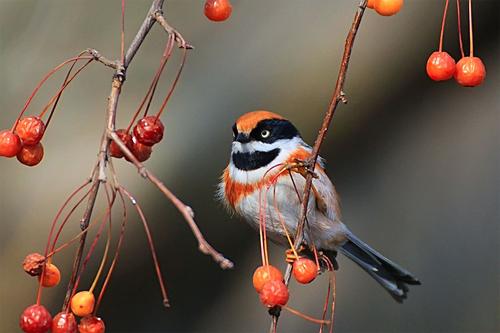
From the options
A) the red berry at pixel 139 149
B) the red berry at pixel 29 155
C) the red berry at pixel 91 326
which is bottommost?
the red berry at pixel 91 326

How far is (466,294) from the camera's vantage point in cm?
451

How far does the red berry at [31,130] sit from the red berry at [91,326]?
39 cm

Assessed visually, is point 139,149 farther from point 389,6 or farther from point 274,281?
point 389,6

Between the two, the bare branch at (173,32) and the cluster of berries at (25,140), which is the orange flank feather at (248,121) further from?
the bare branch at (173,32)

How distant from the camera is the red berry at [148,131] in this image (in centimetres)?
172

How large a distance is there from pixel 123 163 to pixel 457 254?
1902 millimetres

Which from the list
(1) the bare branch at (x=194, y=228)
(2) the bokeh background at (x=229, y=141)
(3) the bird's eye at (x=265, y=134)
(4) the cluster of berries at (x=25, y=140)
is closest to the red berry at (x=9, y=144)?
(4) the cluster of berries at (x=25, y=140)

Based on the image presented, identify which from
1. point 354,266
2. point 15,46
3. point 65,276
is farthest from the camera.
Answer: point 354,266

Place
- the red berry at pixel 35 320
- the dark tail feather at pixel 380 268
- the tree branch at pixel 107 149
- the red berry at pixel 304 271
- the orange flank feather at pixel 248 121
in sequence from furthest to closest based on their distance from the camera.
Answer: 1. the dark tail feather at pixel 380 268
2. the orange flank feather at pixel 248 121
3. the red berry at pixel 304 271
4. the red berry at pixel 35 320
5. the tree branch at pixel 107 149

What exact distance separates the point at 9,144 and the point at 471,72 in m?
0.99

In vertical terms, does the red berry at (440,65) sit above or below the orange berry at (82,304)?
above

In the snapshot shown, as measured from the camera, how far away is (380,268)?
11.2 feet

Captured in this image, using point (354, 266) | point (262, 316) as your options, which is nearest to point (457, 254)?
point (354, 266)

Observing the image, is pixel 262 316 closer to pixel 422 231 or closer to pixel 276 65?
pixel 422 231
